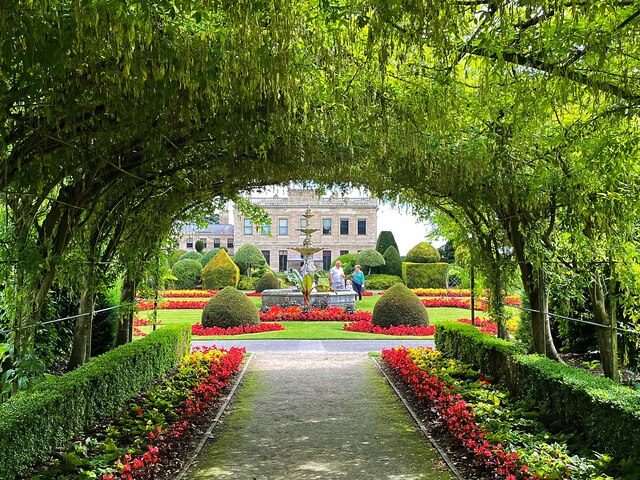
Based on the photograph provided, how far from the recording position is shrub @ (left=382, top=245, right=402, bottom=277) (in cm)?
3594

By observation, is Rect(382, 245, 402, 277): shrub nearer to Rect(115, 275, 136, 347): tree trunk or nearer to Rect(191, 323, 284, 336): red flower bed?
Rect(191, 323, 284, 336): red flower bed

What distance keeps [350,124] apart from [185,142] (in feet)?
4.83

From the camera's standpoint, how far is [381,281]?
32969mm

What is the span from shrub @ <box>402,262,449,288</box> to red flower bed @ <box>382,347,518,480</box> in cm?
2256

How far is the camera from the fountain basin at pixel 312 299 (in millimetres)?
19438

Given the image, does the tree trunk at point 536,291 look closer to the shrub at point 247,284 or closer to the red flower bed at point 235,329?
the red flower bed at point 235,329

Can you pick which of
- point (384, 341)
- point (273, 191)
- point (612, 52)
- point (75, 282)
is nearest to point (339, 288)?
point (384, 341)

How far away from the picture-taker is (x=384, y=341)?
537 inches

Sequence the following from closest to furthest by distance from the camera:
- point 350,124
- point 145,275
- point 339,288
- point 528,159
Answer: point 350,124 < point 528,159 < point 145,275 < point 339,288

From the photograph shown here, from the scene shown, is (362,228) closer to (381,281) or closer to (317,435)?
(381,281)

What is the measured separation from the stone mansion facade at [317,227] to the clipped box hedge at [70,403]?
41.0 m

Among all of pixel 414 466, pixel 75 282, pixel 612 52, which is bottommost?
pixel 414 466

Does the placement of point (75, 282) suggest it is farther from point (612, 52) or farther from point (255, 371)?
point (612, 52)

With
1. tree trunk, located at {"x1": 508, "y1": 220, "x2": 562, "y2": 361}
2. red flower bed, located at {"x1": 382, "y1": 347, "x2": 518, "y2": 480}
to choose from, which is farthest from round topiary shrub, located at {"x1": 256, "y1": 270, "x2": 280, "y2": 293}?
tree trunk, located at {"x1": 508, "y1": 220, "x2": 562, "y2": 361}
